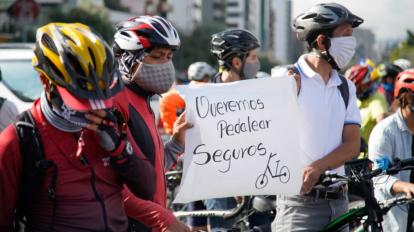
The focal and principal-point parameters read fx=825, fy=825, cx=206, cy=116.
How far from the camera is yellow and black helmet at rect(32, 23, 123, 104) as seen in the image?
2.67m

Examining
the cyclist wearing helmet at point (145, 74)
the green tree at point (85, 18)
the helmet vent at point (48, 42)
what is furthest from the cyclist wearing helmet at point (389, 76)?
the green tree at point (85, 18)

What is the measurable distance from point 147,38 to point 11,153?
1077 mm

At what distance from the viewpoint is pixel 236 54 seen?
19.2 feet

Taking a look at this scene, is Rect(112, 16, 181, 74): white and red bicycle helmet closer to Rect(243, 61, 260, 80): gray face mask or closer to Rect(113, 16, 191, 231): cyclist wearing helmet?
Answer: Rect(113, 16, 191, 231): cyclist wearing helmet

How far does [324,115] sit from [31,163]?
2177mm

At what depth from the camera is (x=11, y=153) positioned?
2.71 m

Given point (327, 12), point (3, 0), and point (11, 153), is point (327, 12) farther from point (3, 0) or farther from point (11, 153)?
point (3, 0)

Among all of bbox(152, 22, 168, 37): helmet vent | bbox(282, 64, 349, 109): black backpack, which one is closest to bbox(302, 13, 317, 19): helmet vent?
bbox(282, 64, 349, 109): black backpack

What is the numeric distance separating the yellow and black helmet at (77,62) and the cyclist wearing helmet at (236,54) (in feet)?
10.2

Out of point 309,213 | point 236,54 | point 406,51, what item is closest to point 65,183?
point 309,213

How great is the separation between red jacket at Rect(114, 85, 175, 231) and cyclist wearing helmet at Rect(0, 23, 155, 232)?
307 millimetres

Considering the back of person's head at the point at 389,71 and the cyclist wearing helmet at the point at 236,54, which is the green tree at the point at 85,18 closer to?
the back of person's head at the point at 389,71

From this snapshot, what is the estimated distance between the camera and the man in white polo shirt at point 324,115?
14.8ft

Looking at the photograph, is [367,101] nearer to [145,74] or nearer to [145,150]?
[145,74]
